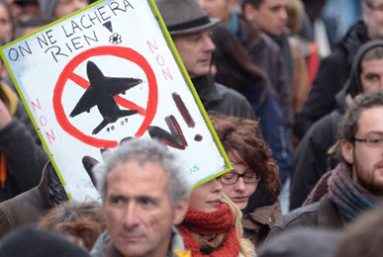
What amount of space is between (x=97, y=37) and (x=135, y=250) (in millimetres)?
1412

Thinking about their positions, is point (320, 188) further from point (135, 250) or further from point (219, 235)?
point (135, 250)

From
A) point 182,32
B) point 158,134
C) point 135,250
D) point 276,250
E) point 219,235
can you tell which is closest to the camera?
point 276,250

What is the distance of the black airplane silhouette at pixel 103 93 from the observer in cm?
515

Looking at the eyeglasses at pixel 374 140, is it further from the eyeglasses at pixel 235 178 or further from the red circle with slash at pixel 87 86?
the red circle with slash at pixel 87 86

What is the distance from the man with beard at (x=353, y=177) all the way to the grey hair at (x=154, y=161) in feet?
4.93

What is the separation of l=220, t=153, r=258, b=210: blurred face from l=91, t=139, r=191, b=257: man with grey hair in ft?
5.74

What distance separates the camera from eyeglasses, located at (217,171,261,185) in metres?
6.06

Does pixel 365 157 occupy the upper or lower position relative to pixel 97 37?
lower

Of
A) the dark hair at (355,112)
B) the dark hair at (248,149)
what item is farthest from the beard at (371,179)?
the dark hair at (248,149)

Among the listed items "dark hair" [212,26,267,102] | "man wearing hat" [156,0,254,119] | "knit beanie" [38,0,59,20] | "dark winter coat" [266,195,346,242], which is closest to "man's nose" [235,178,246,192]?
"dark winter coat" [266,195,346,242]

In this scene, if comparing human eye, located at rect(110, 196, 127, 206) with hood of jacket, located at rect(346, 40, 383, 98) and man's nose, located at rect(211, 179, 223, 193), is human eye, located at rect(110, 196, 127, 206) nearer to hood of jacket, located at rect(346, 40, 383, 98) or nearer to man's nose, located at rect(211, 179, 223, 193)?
man's nose, located at rect(211, 179, 223, 193)

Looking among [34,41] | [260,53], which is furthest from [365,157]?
[260,53]

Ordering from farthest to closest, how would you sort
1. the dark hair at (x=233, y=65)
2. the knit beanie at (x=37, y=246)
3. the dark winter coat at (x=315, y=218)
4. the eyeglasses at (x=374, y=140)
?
the dark hair at (x=233, y=65) → the eyeglasses at (x=374, y=140) → the dark winter coat at (x=315, y=218) → the knit beanie at (x=37, y=246)

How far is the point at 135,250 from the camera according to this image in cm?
412
